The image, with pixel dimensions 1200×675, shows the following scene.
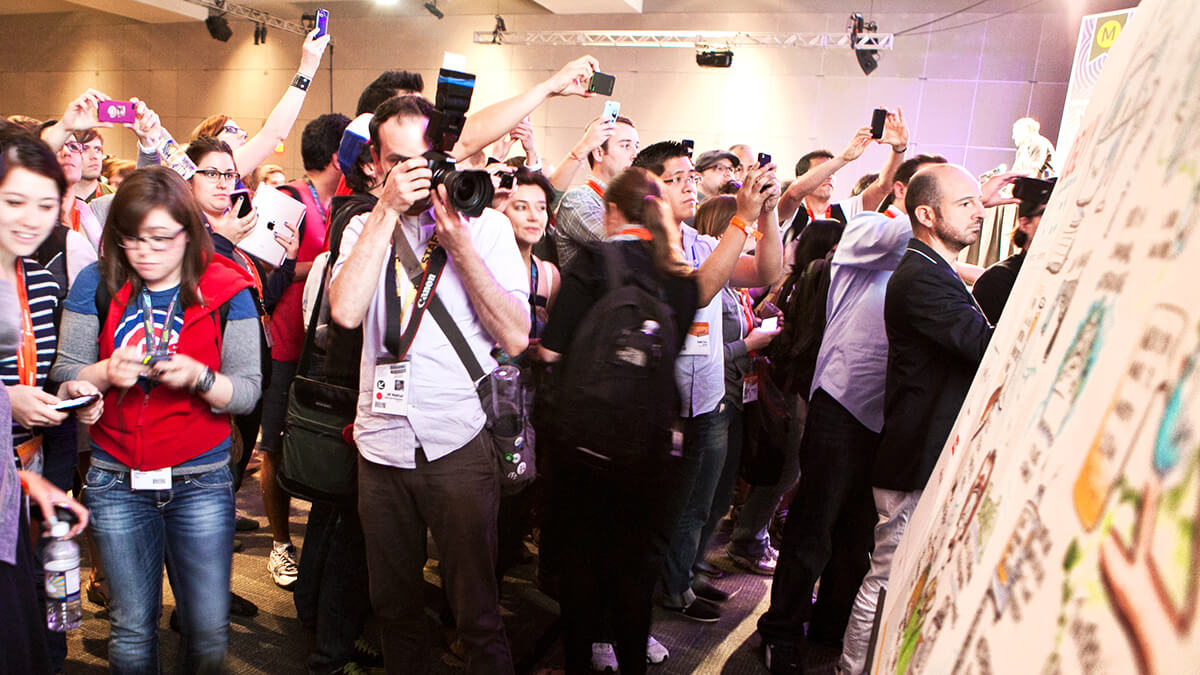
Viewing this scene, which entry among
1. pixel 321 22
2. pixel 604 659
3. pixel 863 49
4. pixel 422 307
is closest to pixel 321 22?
pixel 321 22

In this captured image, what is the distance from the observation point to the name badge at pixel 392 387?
1.56 metres

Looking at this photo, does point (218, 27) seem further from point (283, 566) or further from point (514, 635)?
point (514, 635)

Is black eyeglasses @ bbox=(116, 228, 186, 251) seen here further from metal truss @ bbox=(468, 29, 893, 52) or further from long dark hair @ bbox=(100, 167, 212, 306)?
metal truss @ bbox=(468, 29, 893, 52)

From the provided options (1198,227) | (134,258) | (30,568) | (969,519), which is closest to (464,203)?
(134,258)

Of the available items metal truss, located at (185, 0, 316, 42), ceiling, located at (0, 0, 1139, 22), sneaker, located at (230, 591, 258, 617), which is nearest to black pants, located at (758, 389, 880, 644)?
sneaker, located at (230, 591, 258, 617)

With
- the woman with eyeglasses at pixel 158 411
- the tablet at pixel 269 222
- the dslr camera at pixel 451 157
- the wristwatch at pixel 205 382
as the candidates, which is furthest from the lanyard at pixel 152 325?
the tablet at pixel 269 222

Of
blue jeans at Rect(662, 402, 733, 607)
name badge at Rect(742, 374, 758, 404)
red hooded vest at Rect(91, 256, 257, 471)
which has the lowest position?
blue jeans at Rect(662, 402, 733, 607)

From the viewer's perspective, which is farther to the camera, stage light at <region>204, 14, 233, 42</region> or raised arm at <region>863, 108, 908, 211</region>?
stage light at <region>204, 14, 233, 42</region>

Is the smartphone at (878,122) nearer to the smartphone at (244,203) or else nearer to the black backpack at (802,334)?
the black backpack at (802,334)

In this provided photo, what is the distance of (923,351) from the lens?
1903 mm

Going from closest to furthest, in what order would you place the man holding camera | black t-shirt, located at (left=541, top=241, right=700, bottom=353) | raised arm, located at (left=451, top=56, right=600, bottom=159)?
the man holding camera, black t-shirt, located at (left=541, top=241, right=700, bottom=353), raised arm, located at (left=451, top=56, right=600, bottom=159)

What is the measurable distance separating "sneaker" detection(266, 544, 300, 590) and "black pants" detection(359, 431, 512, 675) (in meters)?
1.10

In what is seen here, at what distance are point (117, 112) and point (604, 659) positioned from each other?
224 cm

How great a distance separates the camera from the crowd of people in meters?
1.52
